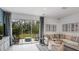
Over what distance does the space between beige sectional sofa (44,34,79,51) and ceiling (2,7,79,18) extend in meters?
0.56

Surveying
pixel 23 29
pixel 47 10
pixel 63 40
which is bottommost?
pixel 63 40

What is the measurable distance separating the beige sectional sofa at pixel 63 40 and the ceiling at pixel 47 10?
22.2 inches

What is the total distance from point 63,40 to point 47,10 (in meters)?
0.90

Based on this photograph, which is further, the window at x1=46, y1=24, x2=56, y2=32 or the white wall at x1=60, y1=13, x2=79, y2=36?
the window at x1=46, y1=24, x2=56, y2=32

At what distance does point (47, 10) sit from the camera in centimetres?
274

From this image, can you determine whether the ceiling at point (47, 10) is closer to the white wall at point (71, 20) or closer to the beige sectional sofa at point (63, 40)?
the white wall at point (71, 20)

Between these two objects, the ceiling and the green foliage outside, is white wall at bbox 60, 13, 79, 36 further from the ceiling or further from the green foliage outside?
the green foliage outside

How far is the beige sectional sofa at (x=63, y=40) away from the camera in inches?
107

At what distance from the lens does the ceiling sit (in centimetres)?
Answer: 267

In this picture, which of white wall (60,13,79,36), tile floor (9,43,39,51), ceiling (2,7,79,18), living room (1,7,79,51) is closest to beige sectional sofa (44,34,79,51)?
living room (1,7,79,51)

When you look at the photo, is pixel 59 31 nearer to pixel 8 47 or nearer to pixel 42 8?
pixel 42 8

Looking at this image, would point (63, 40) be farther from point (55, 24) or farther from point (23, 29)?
point (23, 29)

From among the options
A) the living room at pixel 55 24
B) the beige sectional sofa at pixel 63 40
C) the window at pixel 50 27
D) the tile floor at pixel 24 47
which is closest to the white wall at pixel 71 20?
the living room at pixel 55 24

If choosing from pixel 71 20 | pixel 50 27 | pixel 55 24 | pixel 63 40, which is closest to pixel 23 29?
pixel 50 27
